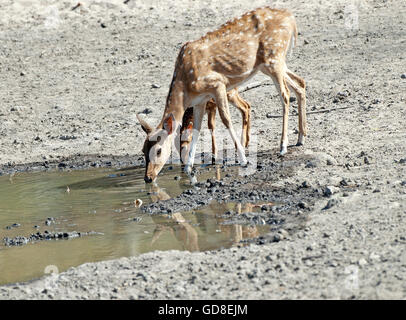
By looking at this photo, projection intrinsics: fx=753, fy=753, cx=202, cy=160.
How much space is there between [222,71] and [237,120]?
2.74 m

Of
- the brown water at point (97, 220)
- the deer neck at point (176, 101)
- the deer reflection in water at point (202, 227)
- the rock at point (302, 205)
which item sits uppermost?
the deer neck at point (176, 101)

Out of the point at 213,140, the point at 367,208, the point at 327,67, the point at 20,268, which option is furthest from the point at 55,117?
the point at 367,208

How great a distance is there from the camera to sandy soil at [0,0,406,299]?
20.6 ft

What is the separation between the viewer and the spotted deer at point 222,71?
10.8 m

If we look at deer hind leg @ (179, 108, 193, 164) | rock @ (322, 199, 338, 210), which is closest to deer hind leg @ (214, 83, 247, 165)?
deer hind leg @ (179, 108, 193, 164)

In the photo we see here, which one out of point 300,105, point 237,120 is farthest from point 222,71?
point 237,120

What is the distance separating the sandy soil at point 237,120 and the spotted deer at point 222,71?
4.18ft

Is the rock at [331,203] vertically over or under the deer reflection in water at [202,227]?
over

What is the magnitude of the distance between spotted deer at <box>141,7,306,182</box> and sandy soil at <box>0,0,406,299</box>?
1.27 metres

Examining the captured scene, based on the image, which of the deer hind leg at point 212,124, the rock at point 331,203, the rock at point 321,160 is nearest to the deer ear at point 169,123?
the deer hind leg at point 212,124

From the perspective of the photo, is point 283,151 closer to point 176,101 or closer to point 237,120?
point 176,101

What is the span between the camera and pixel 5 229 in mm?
9164

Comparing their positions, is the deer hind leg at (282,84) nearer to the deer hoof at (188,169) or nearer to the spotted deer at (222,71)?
the spotted deer at (222,71)

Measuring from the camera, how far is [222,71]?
36.3 feet
